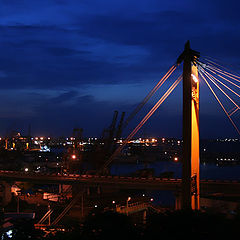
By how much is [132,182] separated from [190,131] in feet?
→ 41.0

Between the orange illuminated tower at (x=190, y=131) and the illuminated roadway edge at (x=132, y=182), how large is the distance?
9292 millimetres

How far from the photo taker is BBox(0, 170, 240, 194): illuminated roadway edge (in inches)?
797

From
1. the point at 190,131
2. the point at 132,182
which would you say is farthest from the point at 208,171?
the point at 190,131

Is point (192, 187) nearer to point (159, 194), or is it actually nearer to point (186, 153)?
point (186, 153)

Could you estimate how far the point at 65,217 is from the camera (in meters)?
18.0

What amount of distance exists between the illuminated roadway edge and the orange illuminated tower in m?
9.29

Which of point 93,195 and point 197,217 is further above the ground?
point 197,217

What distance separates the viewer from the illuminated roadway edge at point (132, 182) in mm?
20234

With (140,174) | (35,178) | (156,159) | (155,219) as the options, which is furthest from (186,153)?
(156,159)

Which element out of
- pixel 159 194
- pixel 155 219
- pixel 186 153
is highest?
pixel 186 153

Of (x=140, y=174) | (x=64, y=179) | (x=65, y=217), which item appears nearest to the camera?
(x=65, y=217)

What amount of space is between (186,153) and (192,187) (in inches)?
40.5

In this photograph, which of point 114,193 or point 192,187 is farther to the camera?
point 114,193

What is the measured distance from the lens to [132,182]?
2238cm
